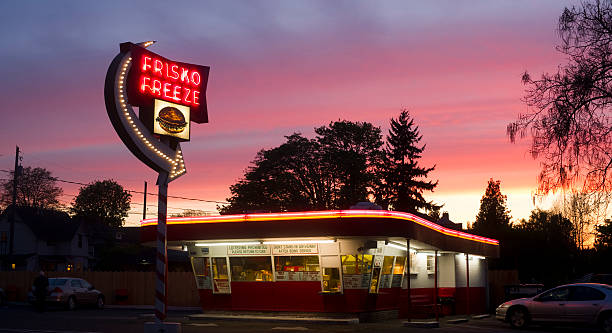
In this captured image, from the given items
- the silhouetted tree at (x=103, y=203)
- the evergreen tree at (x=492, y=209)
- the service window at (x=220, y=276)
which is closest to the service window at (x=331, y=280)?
the service window at (x=220, y=276)

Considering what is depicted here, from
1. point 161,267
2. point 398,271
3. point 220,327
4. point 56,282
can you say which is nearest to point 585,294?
point 398,271

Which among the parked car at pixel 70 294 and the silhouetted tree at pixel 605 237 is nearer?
the parked car at pixel 70 294

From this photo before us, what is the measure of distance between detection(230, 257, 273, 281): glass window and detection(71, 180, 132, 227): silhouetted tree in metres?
87.7

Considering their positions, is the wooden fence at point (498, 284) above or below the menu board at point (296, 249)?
below

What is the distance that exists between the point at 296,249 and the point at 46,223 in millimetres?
56892

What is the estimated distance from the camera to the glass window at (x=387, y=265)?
2477 cm

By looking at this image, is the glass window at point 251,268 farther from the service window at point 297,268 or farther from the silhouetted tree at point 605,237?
the silhouetted tree at point 605,237

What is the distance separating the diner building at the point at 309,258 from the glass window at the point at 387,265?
43 mm

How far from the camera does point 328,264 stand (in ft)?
78.8

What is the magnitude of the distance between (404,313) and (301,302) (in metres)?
4.68

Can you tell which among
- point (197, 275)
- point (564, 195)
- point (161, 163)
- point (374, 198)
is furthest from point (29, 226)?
point (564, 195)

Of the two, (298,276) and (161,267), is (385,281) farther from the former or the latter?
(161,267)

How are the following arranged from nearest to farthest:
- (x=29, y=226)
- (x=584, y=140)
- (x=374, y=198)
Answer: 1. (x=584, y=140)
2. (x=374, y=198)
3. (x=29, y=226)

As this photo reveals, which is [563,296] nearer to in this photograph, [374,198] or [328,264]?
[328,264]
